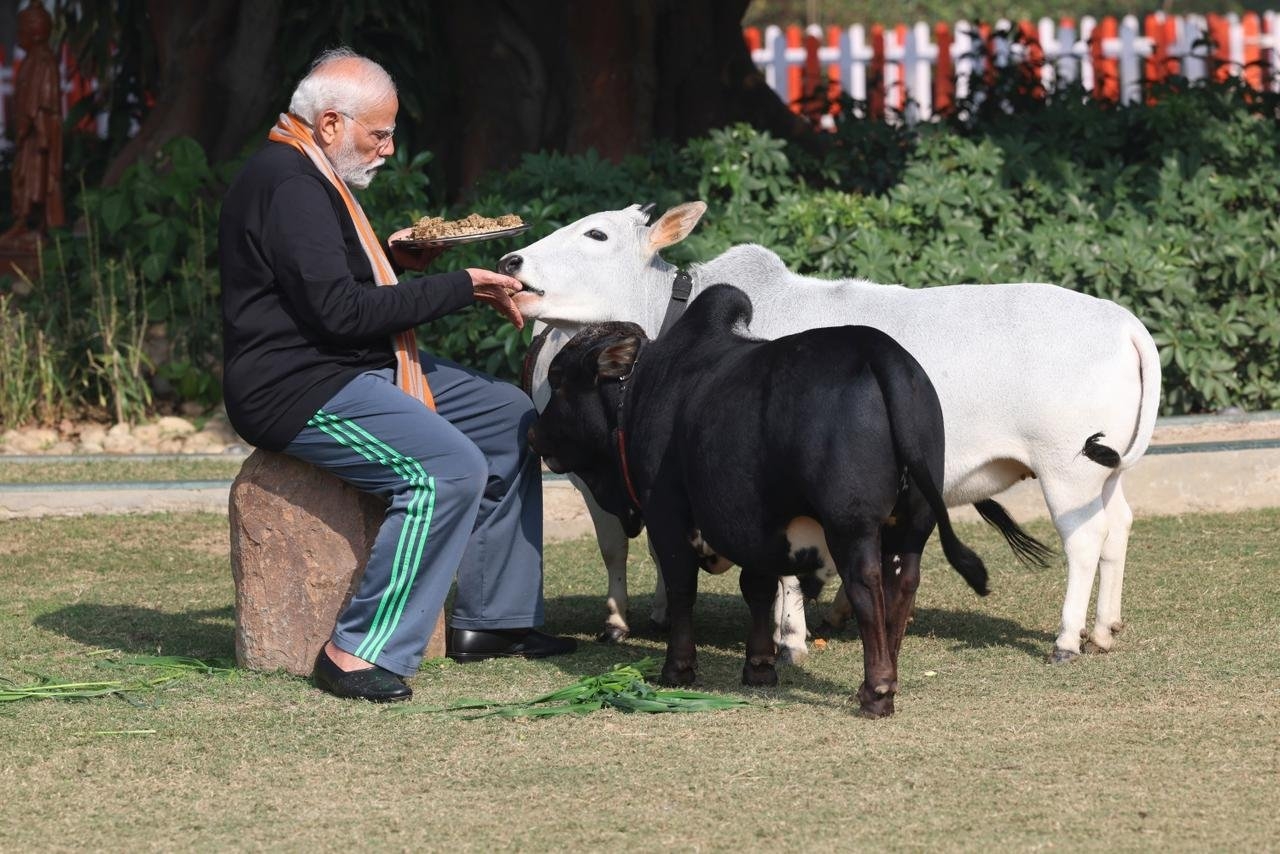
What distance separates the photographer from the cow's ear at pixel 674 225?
6.51 metres

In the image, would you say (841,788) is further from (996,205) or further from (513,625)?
(996,205)

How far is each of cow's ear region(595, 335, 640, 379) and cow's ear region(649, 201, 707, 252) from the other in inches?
28.7

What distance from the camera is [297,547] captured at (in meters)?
5.89

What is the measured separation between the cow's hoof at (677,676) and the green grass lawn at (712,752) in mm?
115

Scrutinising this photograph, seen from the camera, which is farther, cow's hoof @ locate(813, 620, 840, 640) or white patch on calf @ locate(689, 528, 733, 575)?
cow's hoof @ locate(813, 620, 840, 640)

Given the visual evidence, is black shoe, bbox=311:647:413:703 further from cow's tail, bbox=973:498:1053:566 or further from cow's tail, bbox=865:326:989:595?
cow's tail, bbox=973:498:1053:566

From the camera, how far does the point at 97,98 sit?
1512cm

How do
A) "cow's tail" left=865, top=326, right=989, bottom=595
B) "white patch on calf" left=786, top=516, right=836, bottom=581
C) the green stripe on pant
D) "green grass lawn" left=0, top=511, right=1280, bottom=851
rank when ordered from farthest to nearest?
the green stripe on pant
"white patch on calf" left=786, top=516, right=836, bottom=581
"cow's tail" left=865, top=326, right=989, bottom=595
"green grass lawn" left=0, top=511, right=1280, bottom=851

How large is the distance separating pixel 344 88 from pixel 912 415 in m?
2.10

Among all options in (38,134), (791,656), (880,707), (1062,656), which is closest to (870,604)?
(880,707)

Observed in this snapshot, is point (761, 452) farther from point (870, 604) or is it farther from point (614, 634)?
point (614, 634)

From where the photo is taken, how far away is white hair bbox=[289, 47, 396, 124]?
18.7 ft

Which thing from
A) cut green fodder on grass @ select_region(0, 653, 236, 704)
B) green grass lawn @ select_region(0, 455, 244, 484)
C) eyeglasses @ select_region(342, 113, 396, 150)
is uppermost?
eyeglasses @ select_region(342, 113, 396, 150)

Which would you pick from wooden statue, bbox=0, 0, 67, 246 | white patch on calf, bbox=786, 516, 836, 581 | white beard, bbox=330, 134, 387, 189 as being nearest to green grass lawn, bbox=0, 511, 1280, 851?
white patch on calf, bbox=786, 516, 836, 581
